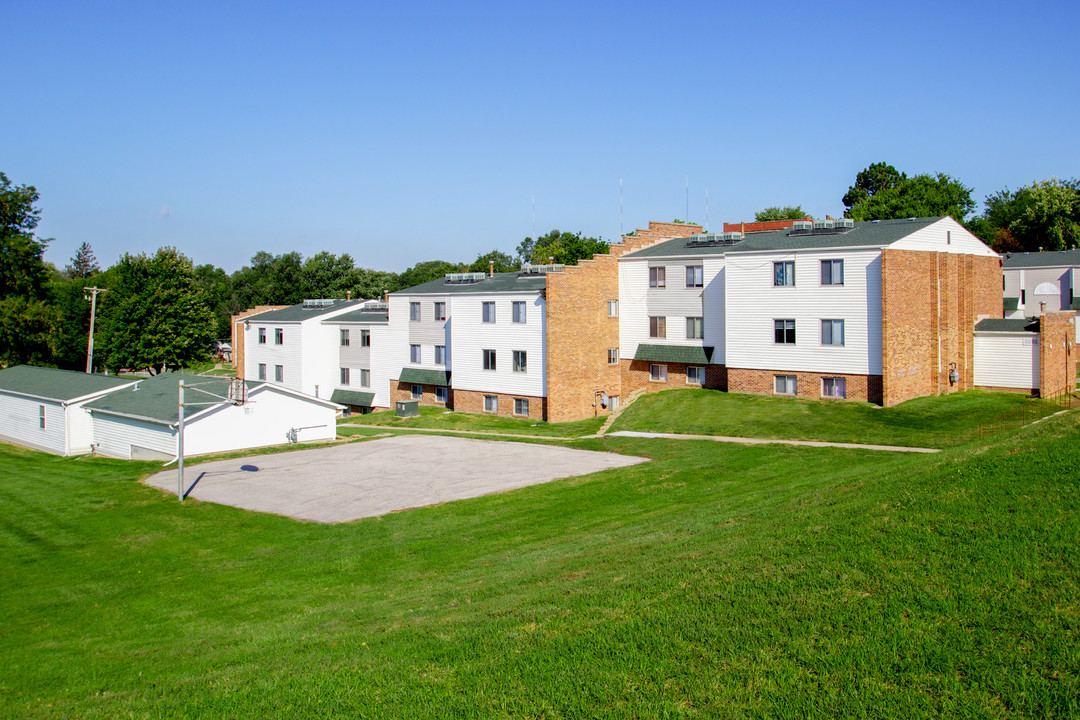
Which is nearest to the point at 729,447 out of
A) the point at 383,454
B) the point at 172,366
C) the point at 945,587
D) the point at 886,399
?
the point at 886,399

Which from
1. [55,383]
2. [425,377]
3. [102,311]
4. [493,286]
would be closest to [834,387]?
[493,286]

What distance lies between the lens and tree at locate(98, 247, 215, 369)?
70.9 metres

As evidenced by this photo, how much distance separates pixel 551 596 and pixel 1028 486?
8341 mm

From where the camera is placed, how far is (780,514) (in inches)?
680

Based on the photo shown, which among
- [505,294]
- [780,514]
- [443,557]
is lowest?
[443,557]

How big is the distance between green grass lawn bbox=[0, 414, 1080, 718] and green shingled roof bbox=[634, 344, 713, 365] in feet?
78.2

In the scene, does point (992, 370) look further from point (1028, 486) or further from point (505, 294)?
point (1028, 486)

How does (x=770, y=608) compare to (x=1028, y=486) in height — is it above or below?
below

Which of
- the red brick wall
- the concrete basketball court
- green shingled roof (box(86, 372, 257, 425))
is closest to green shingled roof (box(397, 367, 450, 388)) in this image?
green shingled roof (box(86, 372, 257, 425))

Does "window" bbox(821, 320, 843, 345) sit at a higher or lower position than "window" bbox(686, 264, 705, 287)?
lower

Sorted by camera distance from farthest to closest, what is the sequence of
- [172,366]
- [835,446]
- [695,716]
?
[172,366] < [835,446] < [695,716]

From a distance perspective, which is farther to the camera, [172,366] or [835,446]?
[172,366]

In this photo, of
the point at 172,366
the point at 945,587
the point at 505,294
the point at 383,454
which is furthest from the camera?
the point at 172,366

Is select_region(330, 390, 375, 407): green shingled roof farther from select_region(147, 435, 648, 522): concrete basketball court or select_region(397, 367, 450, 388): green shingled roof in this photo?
select_region(147, 435, 648, 522): concrete basketball court
